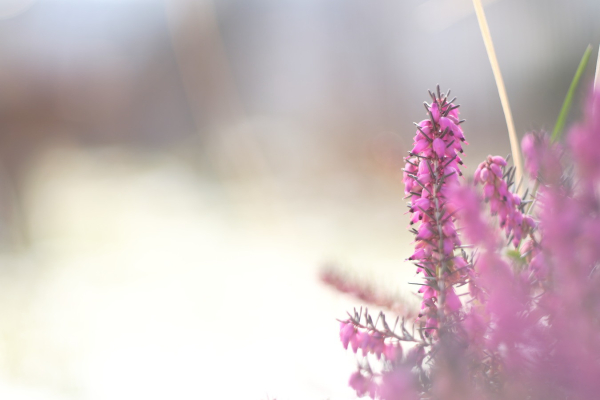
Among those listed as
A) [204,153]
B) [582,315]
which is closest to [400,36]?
[204,153]

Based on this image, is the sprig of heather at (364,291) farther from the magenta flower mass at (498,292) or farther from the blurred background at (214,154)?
the blurred background at (214,154)

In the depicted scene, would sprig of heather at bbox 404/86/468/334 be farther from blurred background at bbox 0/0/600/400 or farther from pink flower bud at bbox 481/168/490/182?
blurred background at bbox 0/0/600/400

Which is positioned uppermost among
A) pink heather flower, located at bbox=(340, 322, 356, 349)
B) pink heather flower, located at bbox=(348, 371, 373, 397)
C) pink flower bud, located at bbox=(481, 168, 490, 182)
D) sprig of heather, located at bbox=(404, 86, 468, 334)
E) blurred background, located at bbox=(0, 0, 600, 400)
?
blurred background, located at bbox=(0, 0, 600, 400)

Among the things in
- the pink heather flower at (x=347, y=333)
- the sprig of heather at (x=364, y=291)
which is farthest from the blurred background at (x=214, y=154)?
the pink heather flower at (x=347, y=333)

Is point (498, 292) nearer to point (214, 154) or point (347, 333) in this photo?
point (347, 333)

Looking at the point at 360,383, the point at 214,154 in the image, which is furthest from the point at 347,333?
the point at 214,154

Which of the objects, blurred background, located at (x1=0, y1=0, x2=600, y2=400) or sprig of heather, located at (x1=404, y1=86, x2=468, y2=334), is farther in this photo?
blurred background, located at (x1=0, y1=0, x2=600, y2=400)

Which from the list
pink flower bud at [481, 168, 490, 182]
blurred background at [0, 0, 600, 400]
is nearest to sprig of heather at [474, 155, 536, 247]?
pink flower bud at [481, 168, 490, 182]
